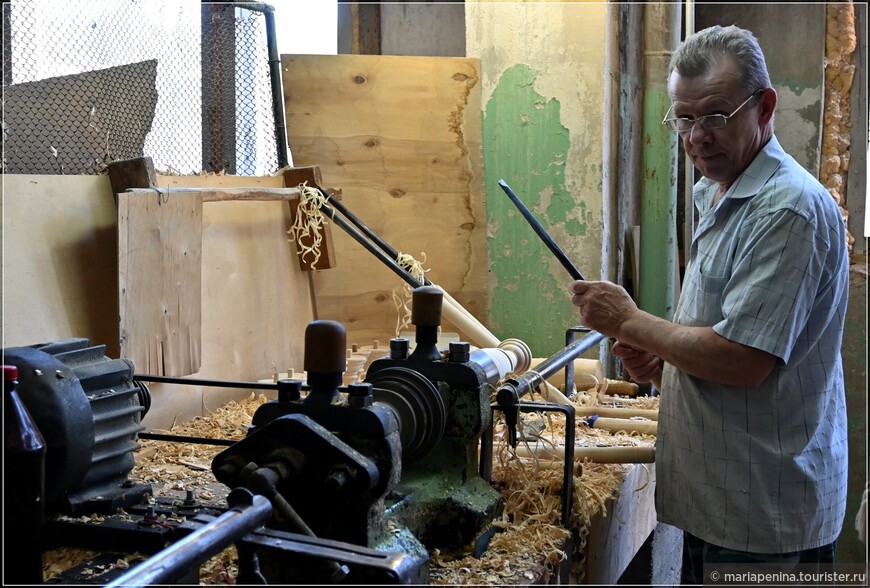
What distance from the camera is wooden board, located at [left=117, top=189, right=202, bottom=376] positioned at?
103 inches

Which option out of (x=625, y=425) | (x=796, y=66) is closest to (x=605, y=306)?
(x=625, y=425)

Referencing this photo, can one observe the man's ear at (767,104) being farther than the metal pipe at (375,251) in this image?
No

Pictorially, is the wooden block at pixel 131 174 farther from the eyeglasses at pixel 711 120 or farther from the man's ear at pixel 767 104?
the man's ear at pixel 767 104

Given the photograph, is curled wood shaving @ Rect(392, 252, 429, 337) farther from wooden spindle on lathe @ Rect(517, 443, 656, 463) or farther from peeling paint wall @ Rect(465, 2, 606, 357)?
wooden spindle on lathe @ Rect(517, 443, 656, 463)

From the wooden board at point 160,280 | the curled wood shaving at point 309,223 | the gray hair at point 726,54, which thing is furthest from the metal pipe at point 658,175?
the gray hair at point 726,54

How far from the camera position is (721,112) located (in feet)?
6.33

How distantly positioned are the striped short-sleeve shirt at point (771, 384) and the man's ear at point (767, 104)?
0.06 metres

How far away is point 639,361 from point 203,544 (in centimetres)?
144

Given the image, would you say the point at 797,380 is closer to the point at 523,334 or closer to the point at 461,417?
the point at 461,417

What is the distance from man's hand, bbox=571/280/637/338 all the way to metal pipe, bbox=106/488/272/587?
1.05 metres

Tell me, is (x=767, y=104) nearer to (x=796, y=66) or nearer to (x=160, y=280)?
(x=160, y=280)

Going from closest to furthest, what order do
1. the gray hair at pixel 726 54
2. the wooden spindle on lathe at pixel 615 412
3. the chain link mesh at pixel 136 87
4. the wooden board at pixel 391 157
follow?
the gray hair at pixel 726 54
the chain link mesh at pixel 136 87
the wooden spindle on lathe at pixel 615 412
the wooden board at pixel 391 157

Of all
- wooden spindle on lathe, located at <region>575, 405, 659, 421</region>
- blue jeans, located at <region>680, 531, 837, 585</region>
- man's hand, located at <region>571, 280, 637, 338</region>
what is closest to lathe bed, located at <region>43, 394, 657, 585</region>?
wooden spindle on lathe, located at <region>575, 405, 659, 421</region>

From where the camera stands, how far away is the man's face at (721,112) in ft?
6.29
